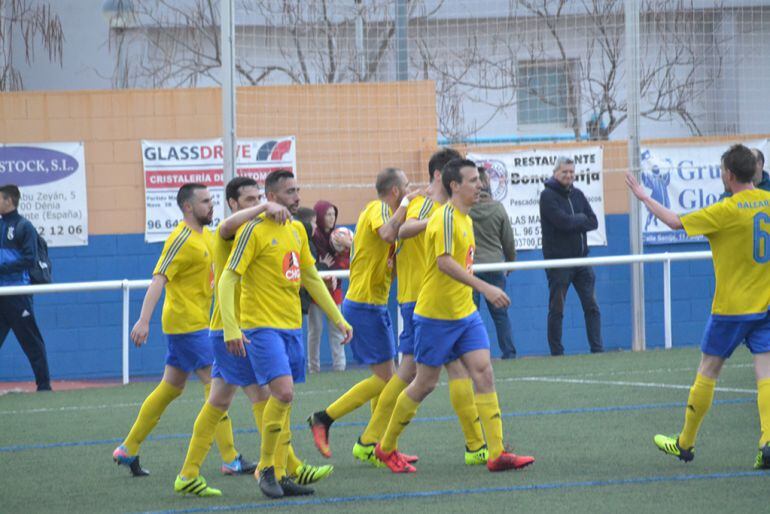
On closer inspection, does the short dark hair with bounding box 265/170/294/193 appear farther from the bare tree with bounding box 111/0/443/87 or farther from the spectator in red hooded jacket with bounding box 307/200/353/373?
the bare tree with bounding box 111/0/443/87

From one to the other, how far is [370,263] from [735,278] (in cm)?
249

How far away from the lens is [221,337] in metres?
8.04

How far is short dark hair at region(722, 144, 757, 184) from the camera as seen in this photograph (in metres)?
8.02

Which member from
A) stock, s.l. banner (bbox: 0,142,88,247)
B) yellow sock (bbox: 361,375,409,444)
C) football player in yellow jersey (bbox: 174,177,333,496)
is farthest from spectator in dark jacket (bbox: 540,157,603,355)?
football player in yellow jersey (bbox: 174,177,333,496)

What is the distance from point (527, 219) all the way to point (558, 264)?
2.43m

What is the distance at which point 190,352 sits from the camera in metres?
8.85

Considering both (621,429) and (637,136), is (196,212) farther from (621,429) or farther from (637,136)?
(637,136)

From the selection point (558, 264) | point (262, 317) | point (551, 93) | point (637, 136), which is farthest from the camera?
point (551, 93)

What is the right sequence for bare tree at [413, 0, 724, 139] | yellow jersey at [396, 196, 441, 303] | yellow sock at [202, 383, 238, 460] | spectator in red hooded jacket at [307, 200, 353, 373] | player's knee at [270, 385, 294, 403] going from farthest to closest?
bare tree at [413, 0, 724, 139]
spectator in red hooded jacket at [307, 200, 353, 373]
yellow jersey at [396, 196, 441, 303]
yellow sock at [202, 383, 238, 460]
player's knee at [270, 385, 294, 403]

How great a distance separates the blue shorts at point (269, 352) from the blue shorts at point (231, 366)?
5.2 inches

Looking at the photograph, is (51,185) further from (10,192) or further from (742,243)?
(742,243)

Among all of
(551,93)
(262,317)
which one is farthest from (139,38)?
(262,317)

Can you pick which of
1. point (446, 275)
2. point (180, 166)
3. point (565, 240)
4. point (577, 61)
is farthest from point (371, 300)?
point (577, 61)

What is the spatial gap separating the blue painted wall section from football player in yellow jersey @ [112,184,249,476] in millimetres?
7436
